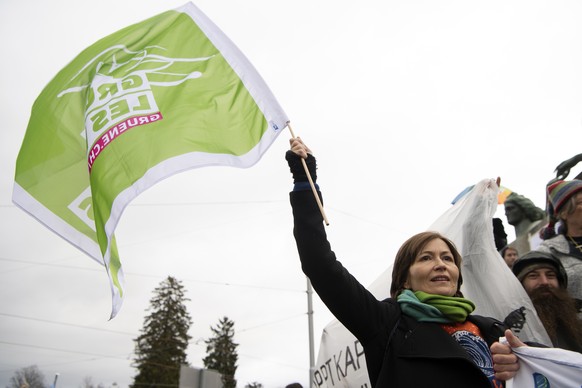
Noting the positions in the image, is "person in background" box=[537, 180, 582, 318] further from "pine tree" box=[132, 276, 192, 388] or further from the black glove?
"pine tree" box=[132, 276, 192, 388]

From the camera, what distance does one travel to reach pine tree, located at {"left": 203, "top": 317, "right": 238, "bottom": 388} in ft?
147

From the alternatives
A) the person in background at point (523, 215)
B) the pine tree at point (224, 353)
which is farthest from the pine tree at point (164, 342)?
the person in background at point (523, 215)

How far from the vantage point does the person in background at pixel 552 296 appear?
2988 mm

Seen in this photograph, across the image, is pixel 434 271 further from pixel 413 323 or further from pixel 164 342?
pixel 164 342

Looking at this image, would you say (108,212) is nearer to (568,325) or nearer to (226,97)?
(226,97)

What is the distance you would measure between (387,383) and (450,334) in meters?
0.36

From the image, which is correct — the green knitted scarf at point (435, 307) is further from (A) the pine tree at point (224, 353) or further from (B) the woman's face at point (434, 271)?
(A) the pine tree at point (224, 353)

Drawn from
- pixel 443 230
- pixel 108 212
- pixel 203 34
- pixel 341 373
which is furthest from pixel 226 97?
pixel 341 373

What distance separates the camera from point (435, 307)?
2.13m

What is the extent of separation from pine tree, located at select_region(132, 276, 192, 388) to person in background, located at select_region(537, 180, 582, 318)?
119 ft

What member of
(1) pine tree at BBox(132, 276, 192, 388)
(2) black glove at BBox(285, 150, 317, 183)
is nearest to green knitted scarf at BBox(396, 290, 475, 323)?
(2) black glove at BBox(285, 150, 317, 183)

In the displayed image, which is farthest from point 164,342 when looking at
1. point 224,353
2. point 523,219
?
point 523,219

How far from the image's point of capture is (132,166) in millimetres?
3672

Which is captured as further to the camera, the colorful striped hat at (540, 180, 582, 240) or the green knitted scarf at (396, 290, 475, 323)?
the colorful striped hat at (540, 180, 582, 240)
